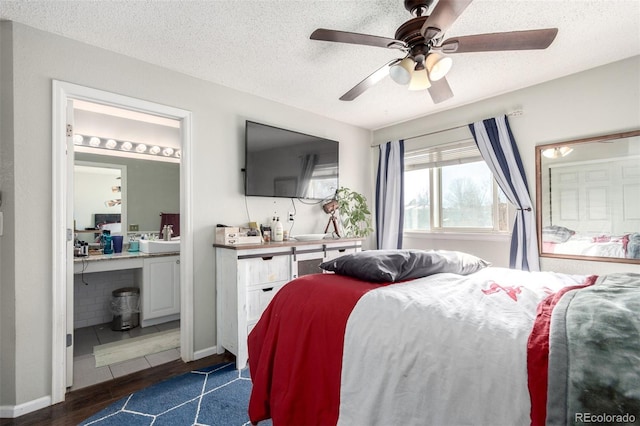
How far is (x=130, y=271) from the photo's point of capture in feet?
11.1

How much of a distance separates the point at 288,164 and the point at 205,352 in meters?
1.89

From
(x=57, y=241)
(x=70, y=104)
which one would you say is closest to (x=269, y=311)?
(x=57, y=241)

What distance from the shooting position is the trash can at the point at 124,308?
3.05 meters

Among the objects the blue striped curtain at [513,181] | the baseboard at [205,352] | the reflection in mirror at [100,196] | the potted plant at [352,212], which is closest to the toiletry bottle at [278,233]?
the potted plant at [352,212]

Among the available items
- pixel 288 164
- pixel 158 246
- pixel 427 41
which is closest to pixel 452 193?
pixel 288 164

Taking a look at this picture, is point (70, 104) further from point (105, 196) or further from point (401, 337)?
point (401, 337)

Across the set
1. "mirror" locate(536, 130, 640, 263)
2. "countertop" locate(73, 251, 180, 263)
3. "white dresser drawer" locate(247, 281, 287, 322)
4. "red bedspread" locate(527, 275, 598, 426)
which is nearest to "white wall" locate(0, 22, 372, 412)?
"white dresser drawer" locate(247, 281, 287, 322)

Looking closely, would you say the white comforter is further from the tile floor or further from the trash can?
the trash can

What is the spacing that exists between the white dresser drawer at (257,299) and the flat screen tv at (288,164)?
0.91 m

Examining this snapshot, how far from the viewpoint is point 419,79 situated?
1.75 metres

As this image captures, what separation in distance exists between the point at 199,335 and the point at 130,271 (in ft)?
4.88

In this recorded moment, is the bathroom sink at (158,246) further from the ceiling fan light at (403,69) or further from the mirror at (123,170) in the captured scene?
the ceiling fan light at (403,69)

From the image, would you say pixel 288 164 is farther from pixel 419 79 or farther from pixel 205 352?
pixel 205 352

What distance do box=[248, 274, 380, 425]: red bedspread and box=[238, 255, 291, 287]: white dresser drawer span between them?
869 millimetres
